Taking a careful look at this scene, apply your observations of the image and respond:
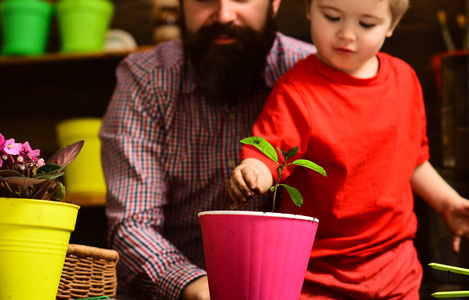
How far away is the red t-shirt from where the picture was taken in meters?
1.07

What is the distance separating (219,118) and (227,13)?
0.30 meters

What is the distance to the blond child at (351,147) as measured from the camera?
105 centimetres

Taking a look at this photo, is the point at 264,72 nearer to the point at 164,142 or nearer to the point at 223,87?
the point at 223,87

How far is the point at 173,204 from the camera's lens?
155cm

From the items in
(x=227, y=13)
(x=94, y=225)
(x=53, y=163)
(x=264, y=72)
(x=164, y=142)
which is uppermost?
(x=227, y=13)

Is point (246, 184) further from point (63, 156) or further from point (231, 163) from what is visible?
point (231, 163)

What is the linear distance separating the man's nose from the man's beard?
2 cm

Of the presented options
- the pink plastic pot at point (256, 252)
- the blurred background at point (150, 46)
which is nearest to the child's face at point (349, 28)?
the pink plastic pot at point (256, 252)

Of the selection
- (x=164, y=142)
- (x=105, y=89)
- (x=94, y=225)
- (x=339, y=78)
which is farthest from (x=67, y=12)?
(x=339, y=78)

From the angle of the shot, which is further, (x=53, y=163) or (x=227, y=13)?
(x=227, y=13)

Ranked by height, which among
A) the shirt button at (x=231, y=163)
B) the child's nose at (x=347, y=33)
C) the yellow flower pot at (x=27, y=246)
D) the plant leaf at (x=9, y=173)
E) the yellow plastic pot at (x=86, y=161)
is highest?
the child's nose at (x=347, y=33)

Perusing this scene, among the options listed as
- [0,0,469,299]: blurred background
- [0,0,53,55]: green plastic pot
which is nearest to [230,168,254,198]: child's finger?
[0,0,469,299]: blurred background

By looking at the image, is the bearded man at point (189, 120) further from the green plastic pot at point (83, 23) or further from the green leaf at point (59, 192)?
the green plastic pot at point (83, 23)

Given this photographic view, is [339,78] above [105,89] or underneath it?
above
